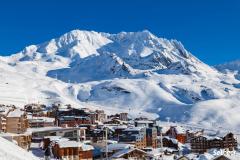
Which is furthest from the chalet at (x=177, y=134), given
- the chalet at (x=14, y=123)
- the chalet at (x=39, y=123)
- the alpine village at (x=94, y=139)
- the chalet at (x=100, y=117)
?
the chalet at (x=14, y=123)

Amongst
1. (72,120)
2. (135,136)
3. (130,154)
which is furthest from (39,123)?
(130,154)

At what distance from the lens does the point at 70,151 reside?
89938 millimetres

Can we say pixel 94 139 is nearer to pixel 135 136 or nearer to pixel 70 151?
pixel 135 136

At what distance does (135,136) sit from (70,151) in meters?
38.0

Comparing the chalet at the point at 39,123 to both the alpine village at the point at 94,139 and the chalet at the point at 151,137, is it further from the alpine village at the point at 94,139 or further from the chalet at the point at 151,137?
the chalet at the point at 151,137

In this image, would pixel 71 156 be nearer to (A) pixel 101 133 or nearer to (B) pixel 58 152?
(B) pixel 58 152

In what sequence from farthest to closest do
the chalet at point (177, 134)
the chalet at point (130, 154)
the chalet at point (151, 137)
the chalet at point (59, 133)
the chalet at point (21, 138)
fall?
the chalet at point (177, 134) → the chalet at point (151, 137) → the chalet at point (59, 133) → the chalet at point (130, 154) → the chalet at point (21, 138)

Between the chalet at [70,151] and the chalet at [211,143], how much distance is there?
3887 centimetres

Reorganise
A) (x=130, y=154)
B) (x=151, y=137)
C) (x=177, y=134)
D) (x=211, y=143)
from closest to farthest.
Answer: (x=130, y=154), (x=211, y=143), (x=151, y=137), (x=177, y=134)

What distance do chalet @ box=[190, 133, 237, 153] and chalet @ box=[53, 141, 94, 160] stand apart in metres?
38.9

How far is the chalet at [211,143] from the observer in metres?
125

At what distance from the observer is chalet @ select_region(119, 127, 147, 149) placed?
125125 mm

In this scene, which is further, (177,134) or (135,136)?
(177,134)

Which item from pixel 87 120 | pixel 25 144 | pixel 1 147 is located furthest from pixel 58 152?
pixel 87 120
